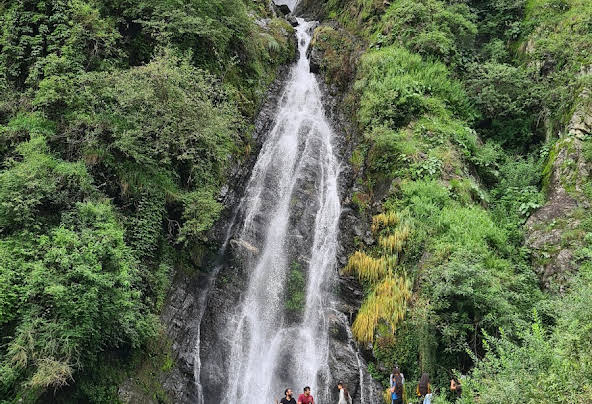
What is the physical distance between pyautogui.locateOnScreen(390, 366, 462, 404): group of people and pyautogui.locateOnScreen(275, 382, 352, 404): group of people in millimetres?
1456

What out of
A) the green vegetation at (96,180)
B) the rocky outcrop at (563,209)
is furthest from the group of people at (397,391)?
the rocky outcrop at (563,209)

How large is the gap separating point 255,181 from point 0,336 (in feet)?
37.2

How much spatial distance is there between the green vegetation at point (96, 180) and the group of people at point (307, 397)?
3.62 metres

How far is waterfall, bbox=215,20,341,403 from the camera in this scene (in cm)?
1270

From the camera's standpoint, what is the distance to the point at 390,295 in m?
12.4

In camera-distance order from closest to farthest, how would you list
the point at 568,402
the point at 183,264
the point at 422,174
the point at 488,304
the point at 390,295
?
the point at 568,402 → the point at 488,304 → the point at 390,295 → the point at 183,264 → the point at 422,174

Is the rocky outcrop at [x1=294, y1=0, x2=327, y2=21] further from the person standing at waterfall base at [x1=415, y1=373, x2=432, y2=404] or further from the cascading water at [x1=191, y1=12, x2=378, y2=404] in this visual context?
the person standing at waterfall base at [x1=415, y1=373, x2=432, y2=404]

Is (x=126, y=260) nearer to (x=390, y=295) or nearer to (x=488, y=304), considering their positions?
(x=390, y=295)

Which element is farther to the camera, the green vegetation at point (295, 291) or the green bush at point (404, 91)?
the green bush at point (404, 91)

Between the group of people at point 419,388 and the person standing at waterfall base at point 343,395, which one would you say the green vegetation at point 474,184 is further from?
the person standing at waterfall base at point 343,395

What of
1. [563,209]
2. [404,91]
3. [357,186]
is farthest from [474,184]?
[404,91]

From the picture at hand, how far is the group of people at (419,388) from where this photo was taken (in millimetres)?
9578

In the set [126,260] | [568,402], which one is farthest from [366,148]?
[568,402]

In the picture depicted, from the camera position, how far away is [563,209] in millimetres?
12953
